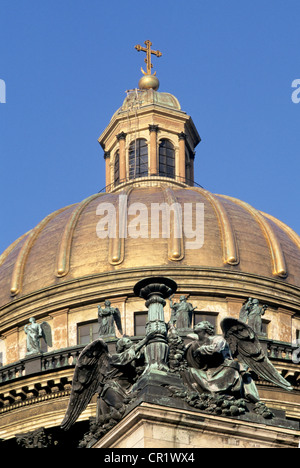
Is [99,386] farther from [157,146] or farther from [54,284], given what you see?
[157,146]

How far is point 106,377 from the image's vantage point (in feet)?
101

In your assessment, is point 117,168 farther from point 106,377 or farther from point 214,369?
point 214,369

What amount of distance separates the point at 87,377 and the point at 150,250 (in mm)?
39504

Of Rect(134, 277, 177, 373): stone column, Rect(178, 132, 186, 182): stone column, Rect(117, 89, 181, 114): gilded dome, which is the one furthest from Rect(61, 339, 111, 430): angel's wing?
Rect(117, 89, 181, 114): gilded dome

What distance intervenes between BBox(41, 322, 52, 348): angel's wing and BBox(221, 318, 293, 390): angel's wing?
121 feet

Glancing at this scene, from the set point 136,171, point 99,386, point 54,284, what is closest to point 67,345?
point 54,284

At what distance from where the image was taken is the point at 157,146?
279 ft

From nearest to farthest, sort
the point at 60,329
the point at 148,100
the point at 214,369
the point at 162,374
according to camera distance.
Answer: the point at 162,374 < the point at 214,369 < the point at 60,329 < the point at 148,100

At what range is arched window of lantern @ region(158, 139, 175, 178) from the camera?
8381 cm

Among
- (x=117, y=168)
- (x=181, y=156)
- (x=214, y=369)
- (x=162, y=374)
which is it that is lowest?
(x=162, y=374)

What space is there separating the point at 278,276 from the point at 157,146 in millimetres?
15985

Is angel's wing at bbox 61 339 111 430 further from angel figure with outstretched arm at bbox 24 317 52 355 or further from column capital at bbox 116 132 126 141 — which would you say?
column capital at bbox 116 132 126 141

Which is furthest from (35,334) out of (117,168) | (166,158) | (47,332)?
(166,158)

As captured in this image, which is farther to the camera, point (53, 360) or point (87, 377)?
point (53, 360)
